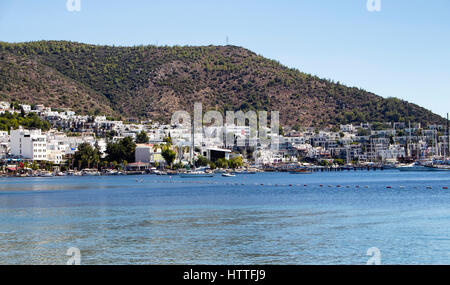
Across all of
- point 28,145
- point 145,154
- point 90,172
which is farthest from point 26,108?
point 90,172

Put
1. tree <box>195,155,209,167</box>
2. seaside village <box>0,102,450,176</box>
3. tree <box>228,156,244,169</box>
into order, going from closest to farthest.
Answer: seaside village <box>0,102,450,176</box>
tree <box>195,155,209,167</box>
tree <box>228,156,244,169</box>

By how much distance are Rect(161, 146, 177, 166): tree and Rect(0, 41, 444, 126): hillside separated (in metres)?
44.7

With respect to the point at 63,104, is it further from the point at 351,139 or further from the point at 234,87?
the point at 351,139

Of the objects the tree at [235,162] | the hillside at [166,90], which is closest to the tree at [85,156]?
the tree at [235,162]

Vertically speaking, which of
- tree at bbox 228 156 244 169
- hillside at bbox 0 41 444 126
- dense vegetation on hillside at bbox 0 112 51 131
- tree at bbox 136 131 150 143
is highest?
hillside at bbox 0 41 444 126

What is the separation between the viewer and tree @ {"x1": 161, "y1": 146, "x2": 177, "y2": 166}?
13062 centimetres

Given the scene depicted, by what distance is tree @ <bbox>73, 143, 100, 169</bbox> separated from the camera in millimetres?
128000

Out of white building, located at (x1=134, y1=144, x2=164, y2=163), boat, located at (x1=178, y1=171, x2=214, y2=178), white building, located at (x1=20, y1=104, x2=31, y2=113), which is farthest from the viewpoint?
white building, located at (x1=20, y1=104, x2=31, y2=113)

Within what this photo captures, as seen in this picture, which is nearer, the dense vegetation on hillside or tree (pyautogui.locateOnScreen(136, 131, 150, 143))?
the dense vegetation on hillside

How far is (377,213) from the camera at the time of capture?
115ft

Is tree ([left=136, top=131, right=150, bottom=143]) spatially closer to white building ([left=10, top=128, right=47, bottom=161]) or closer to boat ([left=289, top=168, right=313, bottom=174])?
white building ([left=10, top=128, right=47, bottom=161])

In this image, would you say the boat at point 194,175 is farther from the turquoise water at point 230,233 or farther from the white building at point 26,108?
the turquoise water at point 230,233

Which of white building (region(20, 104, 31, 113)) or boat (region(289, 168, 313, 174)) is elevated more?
white building (region(20, 104, 31, 113))

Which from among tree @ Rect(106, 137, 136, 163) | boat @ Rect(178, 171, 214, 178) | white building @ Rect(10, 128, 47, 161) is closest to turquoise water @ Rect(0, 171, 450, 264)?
boat @ Rect(178, 171, 214, 178)
